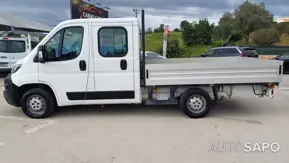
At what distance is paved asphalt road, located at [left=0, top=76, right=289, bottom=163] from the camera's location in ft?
15.0

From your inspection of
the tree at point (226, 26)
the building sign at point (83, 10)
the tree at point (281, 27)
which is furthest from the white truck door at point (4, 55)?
the tree at point (281, 27)

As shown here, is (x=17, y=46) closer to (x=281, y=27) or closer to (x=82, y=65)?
(x=82, y=65)

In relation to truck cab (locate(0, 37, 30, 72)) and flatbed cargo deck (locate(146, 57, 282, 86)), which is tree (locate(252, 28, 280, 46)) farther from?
flatbed cargo deck (locate(146, 57, 282, 86))

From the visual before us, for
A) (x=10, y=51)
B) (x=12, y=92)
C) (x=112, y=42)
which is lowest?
(x=12, y=92)

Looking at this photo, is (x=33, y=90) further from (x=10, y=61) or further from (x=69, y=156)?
(x=10, y=61)

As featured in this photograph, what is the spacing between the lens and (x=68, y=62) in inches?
257

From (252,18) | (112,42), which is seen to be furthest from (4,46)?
(252,18)

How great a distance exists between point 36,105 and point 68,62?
1297mm

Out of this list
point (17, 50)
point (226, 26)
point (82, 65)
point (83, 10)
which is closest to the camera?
point (82, 65)

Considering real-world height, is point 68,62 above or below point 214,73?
above

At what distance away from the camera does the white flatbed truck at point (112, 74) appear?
6402mm

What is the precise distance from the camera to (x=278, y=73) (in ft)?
21.0

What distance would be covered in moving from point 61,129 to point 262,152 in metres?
3.86

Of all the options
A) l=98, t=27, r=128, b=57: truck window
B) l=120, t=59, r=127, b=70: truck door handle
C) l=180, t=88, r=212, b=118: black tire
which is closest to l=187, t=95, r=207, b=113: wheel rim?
l=180, t=88, r=212, b=118: black tire
